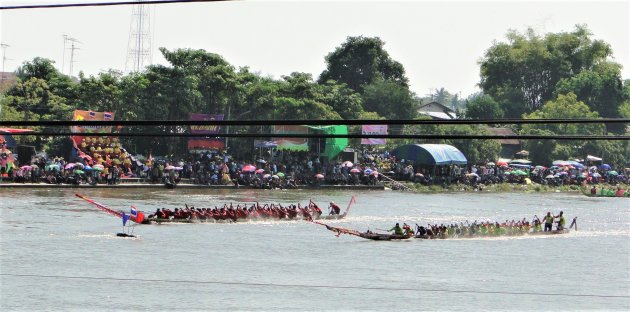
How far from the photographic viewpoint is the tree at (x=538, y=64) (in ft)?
345

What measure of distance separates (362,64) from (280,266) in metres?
63.1

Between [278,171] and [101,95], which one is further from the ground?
[101,95]

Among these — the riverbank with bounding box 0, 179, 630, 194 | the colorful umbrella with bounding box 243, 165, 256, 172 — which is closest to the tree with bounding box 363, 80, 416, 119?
the riverbank with bounding box 0, 179, 630, 194

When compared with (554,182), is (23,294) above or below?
below

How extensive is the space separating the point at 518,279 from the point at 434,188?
3894cm

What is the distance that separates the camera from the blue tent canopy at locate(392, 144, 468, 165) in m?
77.8

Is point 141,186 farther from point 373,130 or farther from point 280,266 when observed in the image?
point 280,266

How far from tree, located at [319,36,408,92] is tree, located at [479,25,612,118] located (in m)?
13.9

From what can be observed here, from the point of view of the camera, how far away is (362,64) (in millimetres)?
99625

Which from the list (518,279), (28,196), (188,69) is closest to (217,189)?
(188,69)

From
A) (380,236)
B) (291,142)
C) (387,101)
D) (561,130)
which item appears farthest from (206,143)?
(561,130)

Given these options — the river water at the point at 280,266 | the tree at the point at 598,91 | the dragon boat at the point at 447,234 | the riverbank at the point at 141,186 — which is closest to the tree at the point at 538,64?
the tree at the point at 598,91

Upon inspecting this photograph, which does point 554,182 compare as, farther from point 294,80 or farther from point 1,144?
point 1,144

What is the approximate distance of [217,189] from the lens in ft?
217
